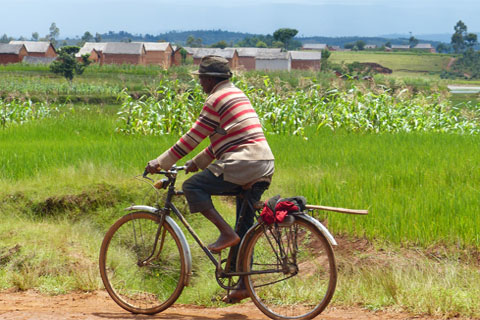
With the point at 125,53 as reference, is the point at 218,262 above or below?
above

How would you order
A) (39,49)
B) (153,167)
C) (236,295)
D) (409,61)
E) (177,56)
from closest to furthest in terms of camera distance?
(153,167) → (236,295) → (39,49) → (177,56) → (409,61)

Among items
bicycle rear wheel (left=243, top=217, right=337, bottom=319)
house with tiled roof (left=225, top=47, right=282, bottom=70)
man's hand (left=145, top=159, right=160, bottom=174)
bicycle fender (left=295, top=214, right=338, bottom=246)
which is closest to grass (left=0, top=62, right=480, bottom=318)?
bicycle rear wheel (left=243, top=217, right=337, bottom=319)

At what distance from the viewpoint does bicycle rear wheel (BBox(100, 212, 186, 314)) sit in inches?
223

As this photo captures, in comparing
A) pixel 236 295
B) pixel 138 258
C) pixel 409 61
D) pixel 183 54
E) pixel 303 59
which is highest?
pixel 138 258

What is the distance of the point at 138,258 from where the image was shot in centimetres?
594

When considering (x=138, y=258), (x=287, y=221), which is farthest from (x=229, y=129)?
(x=138, y=258)

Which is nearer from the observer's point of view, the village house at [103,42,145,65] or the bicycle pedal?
the bicycle pedal

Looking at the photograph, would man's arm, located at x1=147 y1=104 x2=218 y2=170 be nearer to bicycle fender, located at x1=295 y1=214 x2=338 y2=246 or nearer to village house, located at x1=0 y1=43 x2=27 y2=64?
bicycle fender, located at x1=295 y1=214 x2=338 y2=246

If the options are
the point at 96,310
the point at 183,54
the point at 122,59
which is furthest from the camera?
the point at 183,54

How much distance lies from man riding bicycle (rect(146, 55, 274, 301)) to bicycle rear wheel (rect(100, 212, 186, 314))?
0.45 metres

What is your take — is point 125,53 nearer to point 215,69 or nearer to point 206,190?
point 215,69

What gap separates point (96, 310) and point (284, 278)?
5.41 ft

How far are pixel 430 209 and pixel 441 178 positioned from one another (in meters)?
1.83

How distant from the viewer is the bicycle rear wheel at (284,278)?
5059 mm
